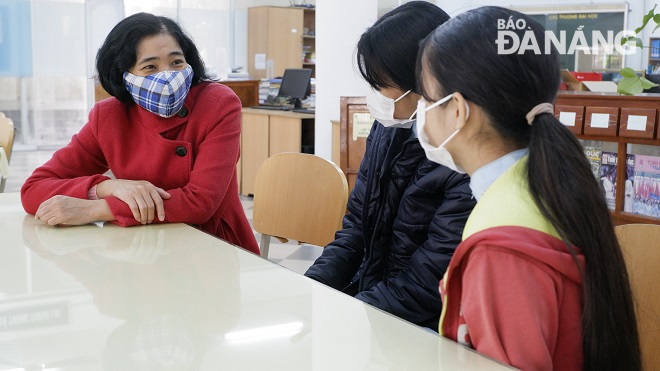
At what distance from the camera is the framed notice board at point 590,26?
966 centimetres

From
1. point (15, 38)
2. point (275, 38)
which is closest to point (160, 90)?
point (15, 38)

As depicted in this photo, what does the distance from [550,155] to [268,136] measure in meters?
5.19

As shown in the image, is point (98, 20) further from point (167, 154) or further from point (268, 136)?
point (167, 154)

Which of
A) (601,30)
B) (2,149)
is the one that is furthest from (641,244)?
(601,30)

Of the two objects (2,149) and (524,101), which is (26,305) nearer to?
(524,101)

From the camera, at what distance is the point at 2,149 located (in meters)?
3.46

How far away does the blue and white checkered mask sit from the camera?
71.9 inches

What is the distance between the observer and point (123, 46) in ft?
6.11

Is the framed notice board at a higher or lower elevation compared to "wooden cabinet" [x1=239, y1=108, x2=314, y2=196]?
higher

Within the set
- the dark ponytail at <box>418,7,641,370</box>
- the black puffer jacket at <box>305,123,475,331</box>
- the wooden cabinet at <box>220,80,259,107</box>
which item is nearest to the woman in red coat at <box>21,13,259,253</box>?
the black puffer jacket at <box>305,123,475,331</box>

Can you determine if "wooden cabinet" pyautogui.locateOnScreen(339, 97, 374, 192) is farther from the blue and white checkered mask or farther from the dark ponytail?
the dark ponytail

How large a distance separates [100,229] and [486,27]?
105 centimetres

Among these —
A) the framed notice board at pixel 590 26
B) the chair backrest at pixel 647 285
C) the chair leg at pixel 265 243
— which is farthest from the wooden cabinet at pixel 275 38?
the chair backrest at pixel 647 285

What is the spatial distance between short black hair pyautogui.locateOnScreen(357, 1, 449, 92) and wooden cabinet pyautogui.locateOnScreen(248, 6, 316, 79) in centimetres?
968
